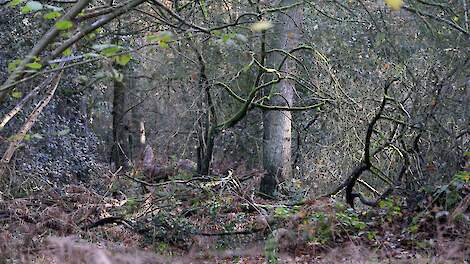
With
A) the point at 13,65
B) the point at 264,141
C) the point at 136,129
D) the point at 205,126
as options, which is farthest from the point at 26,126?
the point at 136,129

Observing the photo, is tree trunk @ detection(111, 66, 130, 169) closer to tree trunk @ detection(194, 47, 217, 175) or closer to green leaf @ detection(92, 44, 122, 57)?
tree trunk @ detection(194, 47, 217, 175)

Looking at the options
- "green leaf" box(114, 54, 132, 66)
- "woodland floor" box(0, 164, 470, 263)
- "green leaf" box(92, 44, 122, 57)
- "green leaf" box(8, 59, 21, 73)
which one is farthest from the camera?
"woodland floor" box(0, 164, 470, 263)

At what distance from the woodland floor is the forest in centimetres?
2

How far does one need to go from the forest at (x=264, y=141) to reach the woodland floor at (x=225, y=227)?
0.02 metres

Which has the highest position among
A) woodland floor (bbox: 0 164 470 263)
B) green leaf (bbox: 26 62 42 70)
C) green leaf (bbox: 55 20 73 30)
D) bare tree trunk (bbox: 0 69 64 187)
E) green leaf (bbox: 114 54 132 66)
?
green leaf (bbox: 55 20 73 30)

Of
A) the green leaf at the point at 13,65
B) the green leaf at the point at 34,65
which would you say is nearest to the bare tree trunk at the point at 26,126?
the green leaf at the point at 13,65

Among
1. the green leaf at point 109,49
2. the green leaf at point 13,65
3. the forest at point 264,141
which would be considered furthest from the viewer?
the forest at point 264,141

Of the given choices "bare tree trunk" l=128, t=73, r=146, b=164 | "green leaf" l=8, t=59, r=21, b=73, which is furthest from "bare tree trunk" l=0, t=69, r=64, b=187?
"bare tree trunk" l=128, t=73, r=146, b=164

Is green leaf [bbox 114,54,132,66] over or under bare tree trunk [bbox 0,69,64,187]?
over

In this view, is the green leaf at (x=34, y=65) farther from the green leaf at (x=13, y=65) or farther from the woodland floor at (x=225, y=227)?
the woodland floor at (x=225, y=227)

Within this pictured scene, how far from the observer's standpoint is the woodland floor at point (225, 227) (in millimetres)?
6207

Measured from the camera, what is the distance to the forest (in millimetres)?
5289

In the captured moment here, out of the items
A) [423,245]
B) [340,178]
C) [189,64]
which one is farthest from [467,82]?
[189,64]

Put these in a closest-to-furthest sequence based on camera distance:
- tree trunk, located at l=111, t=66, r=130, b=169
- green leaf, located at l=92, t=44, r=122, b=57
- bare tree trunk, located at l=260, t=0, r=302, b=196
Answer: green leaf, located at l=92, t=44, r=122, b=57 < bare tree trunk, located at l=260, t=0, r=302, b=196 < tree trunk, located at l=111, t=66, r=130, b=169
